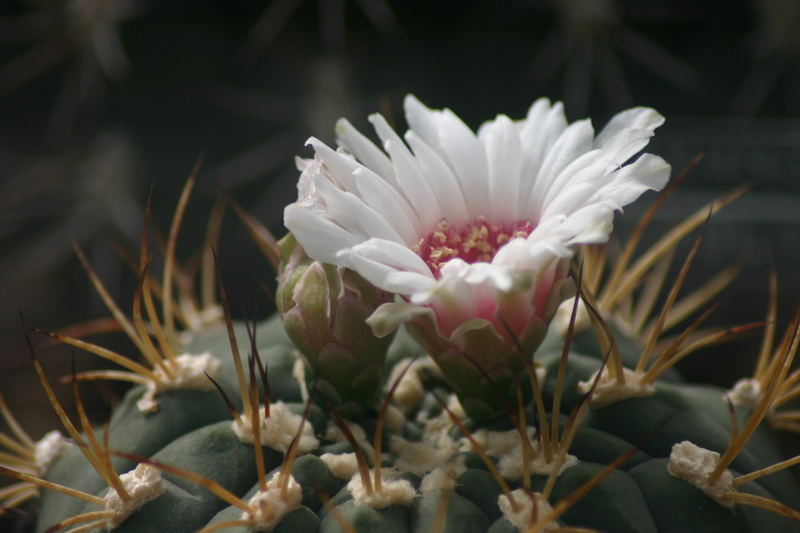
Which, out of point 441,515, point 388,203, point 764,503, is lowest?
point 764,503

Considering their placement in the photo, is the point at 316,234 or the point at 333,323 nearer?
the point at 316,234

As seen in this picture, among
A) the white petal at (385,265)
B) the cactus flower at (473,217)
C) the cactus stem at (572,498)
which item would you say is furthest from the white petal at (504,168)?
the cactus stem at (572,498)

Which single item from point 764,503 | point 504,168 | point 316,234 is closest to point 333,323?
point 316,234

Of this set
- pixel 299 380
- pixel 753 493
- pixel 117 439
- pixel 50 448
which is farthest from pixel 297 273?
pixel 753 493

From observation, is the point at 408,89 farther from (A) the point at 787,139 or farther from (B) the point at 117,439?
(B) the point at 117,439

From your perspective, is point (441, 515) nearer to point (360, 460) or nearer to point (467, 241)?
point (360, 460)

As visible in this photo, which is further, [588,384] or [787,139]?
[787,139]

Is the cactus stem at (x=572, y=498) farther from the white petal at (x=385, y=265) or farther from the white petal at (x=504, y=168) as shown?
the white petal at (x=504, y=168)
